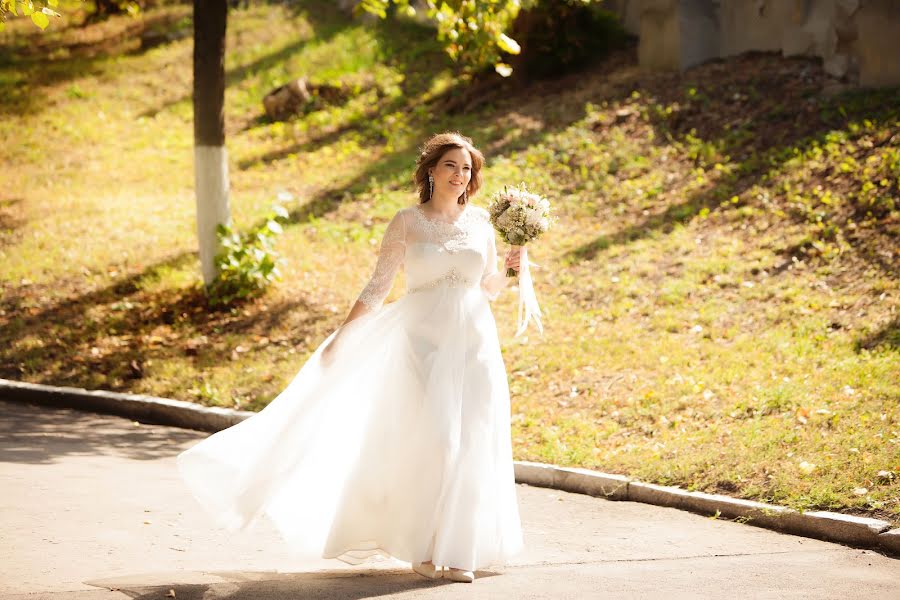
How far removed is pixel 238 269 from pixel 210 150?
145cm

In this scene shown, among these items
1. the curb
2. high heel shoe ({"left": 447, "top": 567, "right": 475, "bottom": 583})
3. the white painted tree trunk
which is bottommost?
high heel shoe ({"left": 447, "top": 567, "right": 475, "bottom": 583})

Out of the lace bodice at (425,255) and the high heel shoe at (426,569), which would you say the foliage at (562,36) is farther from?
the high heel shoe at (426,569)

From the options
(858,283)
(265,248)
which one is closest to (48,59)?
(265,248)

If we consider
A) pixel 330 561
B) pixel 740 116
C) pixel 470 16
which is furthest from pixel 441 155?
pixel 740 116

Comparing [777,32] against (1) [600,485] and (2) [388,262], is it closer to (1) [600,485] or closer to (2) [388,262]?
(1) [600,485]

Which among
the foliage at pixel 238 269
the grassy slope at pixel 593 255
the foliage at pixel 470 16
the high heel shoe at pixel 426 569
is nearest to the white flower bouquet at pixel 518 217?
the high heel shoe at pixel 426 569

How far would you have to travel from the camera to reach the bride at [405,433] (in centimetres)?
561

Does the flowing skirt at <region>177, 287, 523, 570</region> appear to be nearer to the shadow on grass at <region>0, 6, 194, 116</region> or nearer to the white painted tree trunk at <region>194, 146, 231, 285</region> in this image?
the white painted tree trunk at <region>194, 146, 231, 285</region>

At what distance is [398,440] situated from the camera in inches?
226

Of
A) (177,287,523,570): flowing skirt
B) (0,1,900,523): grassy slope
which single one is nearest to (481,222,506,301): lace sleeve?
(177,287,523,570): flowing skirt

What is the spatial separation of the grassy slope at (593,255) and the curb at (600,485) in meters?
0.19

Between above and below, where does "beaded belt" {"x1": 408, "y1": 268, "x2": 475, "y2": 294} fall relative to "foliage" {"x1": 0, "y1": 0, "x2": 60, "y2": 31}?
below

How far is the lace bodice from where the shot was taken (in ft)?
19.5

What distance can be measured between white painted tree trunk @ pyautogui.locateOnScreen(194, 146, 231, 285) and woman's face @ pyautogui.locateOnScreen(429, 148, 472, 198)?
23.1 ft
